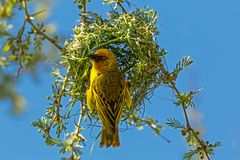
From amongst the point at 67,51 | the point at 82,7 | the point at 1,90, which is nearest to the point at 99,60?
the point at 67,51

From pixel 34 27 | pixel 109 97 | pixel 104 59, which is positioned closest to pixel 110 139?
pixel 109 97

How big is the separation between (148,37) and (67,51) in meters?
0.42

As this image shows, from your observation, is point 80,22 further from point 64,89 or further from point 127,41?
point 64,89

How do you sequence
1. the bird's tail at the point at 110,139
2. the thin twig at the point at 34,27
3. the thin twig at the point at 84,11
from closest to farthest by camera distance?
the thin twig at the point at 34,27, the thin twig at the point at 84,11, the bird's tail at the point at 110,139

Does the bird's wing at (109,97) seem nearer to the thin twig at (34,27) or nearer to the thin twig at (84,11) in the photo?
the thin twig at (84,11)

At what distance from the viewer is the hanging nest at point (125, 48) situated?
219 cm

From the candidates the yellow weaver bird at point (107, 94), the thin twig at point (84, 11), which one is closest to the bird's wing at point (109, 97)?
the yellow weaver bird at point (107, 94)

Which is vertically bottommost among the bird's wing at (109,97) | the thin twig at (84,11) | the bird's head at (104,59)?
the bird's wing at (109,97)

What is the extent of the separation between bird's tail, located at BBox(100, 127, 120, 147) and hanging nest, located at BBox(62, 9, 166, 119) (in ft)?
0.65

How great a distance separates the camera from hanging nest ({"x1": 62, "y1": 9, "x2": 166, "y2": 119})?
86.4 inches

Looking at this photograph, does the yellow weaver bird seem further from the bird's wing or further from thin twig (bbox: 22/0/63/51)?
thin twig (bbox: 22/0/63/51)

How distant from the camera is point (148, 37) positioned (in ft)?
7.39

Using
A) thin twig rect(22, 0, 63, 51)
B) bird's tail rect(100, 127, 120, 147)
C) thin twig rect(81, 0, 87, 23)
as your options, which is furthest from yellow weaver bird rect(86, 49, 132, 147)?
thin twig rect(22, 0, 63, 51)

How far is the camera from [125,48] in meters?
2.30
